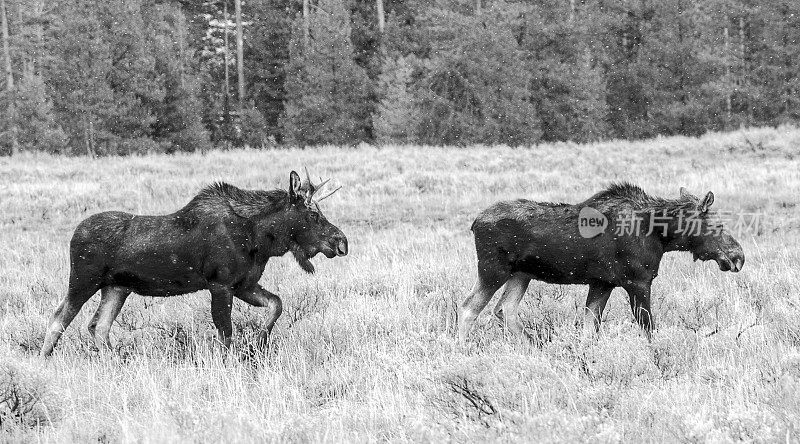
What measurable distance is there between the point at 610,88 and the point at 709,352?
1865 inches

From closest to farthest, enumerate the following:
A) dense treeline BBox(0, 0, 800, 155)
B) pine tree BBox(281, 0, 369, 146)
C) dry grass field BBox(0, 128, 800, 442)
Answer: dry grass field BBox(0, 128, 800, 442), dense treeline BBox(0, 0, 800, 155), pine tree BBox(281, 0, 369, 146)

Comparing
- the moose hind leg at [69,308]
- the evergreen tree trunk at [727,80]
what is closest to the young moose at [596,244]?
the moose hind leg at [69,308]

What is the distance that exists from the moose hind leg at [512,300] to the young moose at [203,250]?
1.59 m

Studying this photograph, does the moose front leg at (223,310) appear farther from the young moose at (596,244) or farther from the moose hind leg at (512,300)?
the moose hind leg at (512,300)

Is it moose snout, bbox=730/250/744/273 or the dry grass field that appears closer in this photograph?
the dry grass field

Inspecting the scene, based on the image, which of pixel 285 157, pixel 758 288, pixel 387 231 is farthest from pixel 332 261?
pixel 285 157

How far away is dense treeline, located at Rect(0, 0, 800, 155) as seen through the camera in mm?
41969

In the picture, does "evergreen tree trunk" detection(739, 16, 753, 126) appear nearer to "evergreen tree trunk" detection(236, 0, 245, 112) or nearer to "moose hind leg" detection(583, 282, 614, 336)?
"evergreen tree trunk" detection(236, 0, 245, 112)

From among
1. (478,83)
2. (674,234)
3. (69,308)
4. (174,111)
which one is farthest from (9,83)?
(674,234)

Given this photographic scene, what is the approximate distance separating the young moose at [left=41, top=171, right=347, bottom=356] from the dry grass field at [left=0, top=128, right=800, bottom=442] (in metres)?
0.38

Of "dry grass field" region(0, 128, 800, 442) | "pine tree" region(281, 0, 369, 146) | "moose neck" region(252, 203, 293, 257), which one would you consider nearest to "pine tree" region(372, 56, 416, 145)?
"pine tree" region(281, 0, 369, 146)

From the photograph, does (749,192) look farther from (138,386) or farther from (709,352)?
(138,386)

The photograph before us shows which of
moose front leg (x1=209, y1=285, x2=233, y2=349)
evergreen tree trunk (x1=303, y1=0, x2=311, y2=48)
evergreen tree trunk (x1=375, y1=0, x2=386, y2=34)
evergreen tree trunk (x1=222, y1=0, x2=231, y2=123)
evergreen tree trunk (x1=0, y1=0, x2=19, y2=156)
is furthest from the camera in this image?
evergreen tree trunk (x1=375, y1=0, x2=386, y2=34)

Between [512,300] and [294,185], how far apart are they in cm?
218
